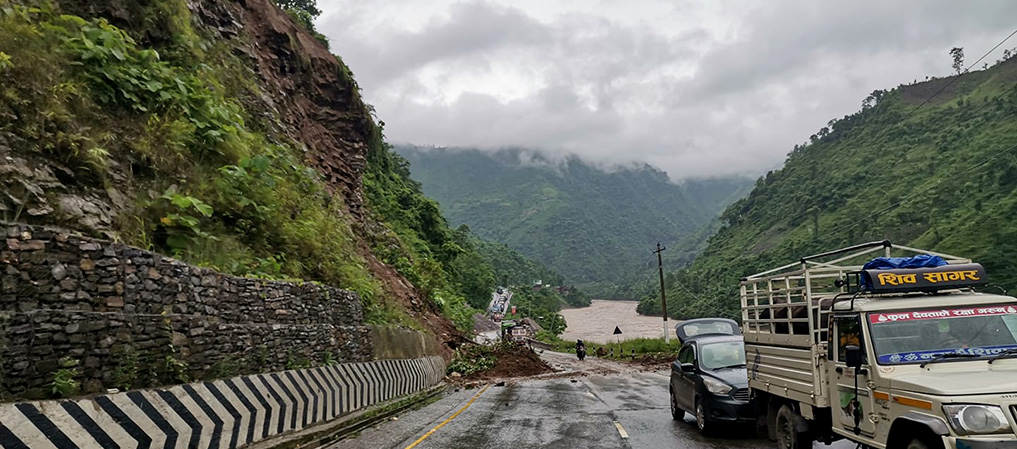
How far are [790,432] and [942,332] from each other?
2491 millimetres

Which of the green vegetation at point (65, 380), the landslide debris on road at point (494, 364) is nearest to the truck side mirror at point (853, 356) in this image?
the green vegetation at point (65, 380)

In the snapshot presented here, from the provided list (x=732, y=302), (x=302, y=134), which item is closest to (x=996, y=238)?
(x=732, y=302)

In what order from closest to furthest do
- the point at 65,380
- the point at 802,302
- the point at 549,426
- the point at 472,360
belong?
the point at 65,380 → the point at 802,302 → the point at 549,426 → the point at 472,360

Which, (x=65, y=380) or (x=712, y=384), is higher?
(x=65, y=380)

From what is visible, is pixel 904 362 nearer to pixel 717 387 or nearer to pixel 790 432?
pixel 790 432

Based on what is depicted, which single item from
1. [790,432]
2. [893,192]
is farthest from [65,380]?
[893,192]

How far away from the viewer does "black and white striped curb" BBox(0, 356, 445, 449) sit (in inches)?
232

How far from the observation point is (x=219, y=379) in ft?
30.0

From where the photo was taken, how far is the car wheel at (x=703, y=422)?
34.2 feet

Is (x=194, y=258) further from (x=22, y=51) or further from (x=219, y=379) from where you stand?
(x=22, y=51)

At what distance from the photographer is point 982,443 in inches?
192

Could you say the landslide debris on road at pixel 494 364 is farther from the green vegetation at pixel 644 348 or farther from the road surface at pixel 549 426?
the green vegetation at pixel 644 348

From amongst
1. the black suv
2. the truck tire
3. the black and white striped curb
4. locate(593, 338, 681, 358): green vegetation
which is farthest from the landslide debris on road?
the truck tire

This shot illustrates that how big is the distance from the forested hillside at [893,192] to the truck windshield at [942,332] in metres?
48.1
